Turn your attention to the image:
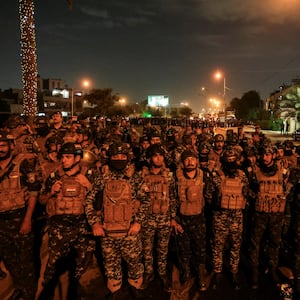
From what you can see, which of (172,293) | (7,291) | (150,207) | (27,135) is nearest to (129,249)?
(150,207)

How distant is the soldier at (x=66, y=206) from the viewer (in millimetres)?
4293

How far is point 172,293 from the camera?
477cm

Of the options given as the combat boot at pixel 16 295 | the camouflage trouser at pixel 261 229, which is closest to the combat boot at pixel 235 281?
the camouflage trouser at pixel 261 229

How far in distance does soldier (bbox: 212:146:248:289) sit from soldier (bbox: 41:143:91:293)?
6.36 feet

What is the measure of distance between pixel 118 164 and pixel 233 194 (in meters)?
1.83

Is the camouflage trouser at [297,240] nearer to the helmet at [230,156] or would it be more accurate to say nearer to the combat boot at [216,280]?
the combat boot at [216,280]

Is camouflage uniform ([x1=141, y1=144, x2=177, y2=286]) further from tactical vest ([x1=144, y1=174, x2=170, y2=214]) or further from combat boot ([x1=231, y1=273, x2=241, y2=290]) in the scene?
combat boot ([x1=231, y1=273, x2=241, y2=290])

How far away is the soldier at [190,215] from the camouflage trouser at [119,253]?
100 cm

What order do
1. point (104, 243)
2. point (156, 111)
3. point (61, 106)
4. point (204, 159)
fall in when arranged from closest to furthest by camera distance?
point (104, 243) < point (204, 159) < point (61, 106) < point (156, 111)

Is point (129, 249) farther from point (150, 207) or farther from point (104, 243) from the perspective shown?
point (150, 207)

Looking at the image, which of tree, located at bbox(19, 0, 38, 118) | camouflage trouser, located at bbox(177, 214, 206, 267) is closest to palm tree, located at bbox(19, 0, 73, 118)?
tree, located at bbox(19, 0, 38, 118)

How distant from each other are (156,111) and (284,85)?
37.2 meters

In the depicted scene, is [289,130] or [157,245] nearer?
[157,245]

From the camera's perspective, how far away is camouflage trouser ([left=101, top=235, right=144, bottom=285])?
412 cm
